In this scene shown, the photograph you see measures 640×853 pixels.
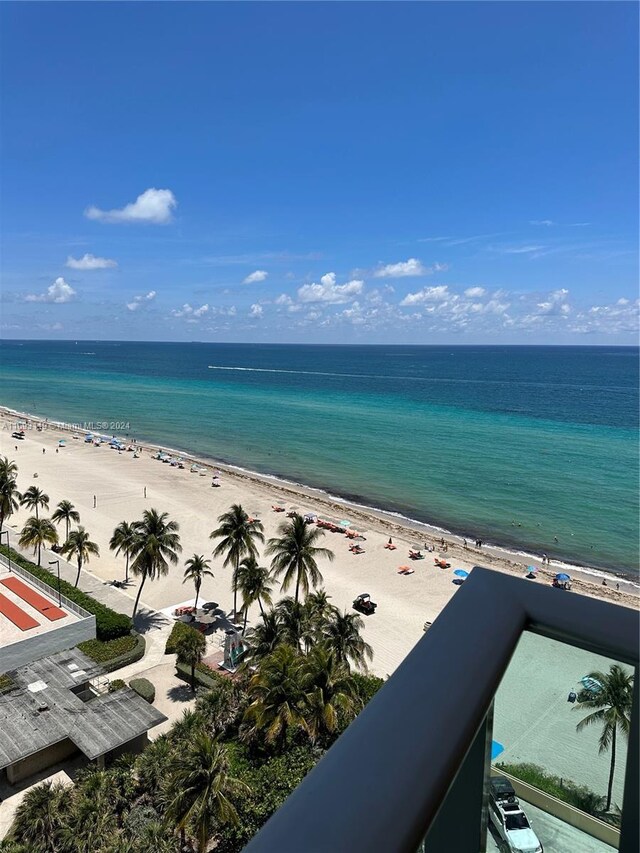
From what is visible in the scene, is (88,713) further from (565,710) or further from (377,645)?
(565,710)

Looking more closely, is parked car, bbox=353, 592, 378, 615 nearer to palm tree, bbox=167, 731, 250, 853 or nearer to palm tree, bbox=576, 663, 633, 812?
palm tree, bbox=167, 731, 250, 853

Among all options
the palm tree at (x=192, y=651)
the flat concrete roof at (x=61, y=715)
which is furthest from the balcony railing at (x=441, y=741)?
the palm tree at (x=192, y=651)

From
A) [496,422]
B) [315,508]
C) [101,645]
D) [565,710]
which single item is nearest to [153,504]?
[315,508]

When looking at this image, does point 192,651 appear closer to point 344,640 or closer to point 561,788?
point 344,640

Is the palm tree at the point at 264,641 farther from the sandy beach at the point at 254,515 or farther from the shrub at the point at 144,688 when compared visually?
the sandy beach at the point at 254,515

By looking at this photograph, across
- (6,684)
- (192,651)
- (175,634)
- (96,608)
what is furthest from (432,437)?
(6,684)
